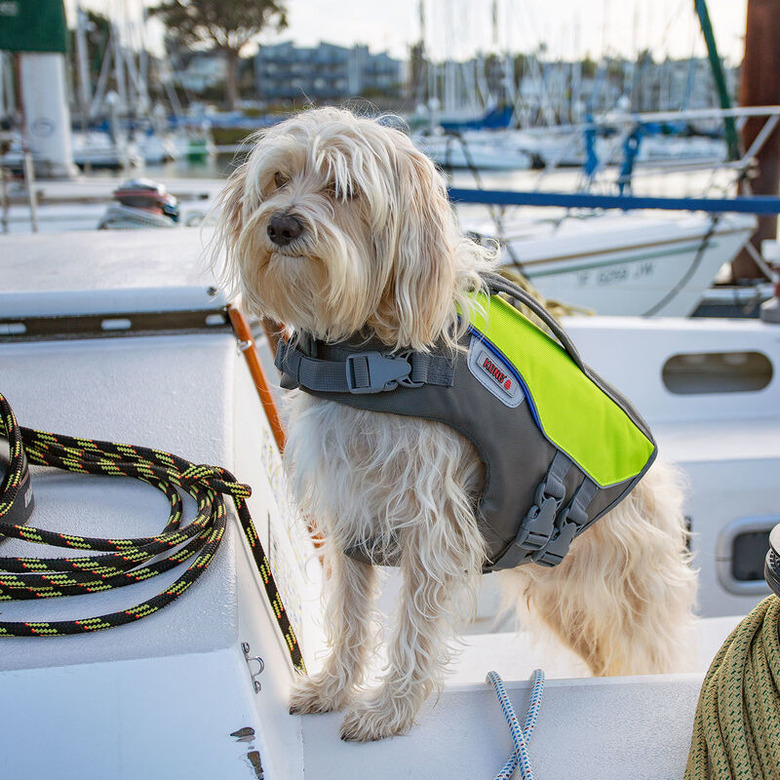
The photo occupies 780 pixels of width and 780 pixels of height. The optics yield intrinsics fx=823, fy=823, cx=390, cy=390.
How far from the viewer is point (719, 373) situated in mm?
4477

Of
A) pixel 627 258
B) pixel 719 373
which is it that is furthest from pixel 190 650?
pixel 627 258

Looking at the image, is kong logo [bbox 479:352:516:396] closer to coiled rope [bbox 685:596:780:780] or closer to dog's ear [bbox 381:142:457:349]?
dog's ear [bbox 381:142:457:349]

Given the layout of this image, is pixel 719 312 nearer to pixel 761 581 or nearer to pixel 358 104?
pixel 761 581

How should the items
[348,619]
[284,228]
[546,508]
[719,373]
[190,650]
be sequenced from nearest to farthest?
1. [190,650]
2. [284,228]
3. [546,508]
4. [348,619]
5. [719,373]

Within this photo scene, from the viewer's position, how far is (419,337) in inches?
62.1

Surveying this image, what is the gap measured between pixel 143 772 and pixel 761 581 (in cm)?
327

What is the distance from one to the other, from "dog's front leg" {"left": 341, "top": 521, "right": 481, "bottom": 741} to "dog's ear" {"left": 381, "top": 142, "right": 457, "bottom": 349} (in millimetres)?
442

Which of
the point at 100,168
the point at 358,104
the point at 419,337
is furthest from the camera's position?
the point at 100,168

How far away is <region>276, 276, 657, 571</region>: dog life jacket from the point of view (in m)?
1.63

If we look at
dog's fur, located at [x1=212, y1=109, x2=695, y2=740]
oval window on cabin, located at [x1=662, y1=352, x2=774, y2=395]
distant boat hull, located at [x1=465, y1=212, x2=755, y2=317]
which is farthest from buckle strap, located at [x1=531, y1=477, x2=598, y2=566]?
distant boat hull, located at [x1=465, y1=212, x2=755, y2=317]

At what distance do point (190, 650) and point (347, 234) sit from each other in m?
0.80

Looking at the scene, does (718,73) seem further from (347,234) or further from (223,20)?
(223,20)

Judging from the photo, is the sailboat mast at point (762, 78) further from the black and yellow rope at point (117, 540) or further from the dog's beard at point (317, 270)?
the black and yellow rope at point (117, 540)

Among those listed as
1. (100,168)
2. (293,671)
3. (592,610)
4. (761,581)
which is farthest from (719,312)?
(100,168)
